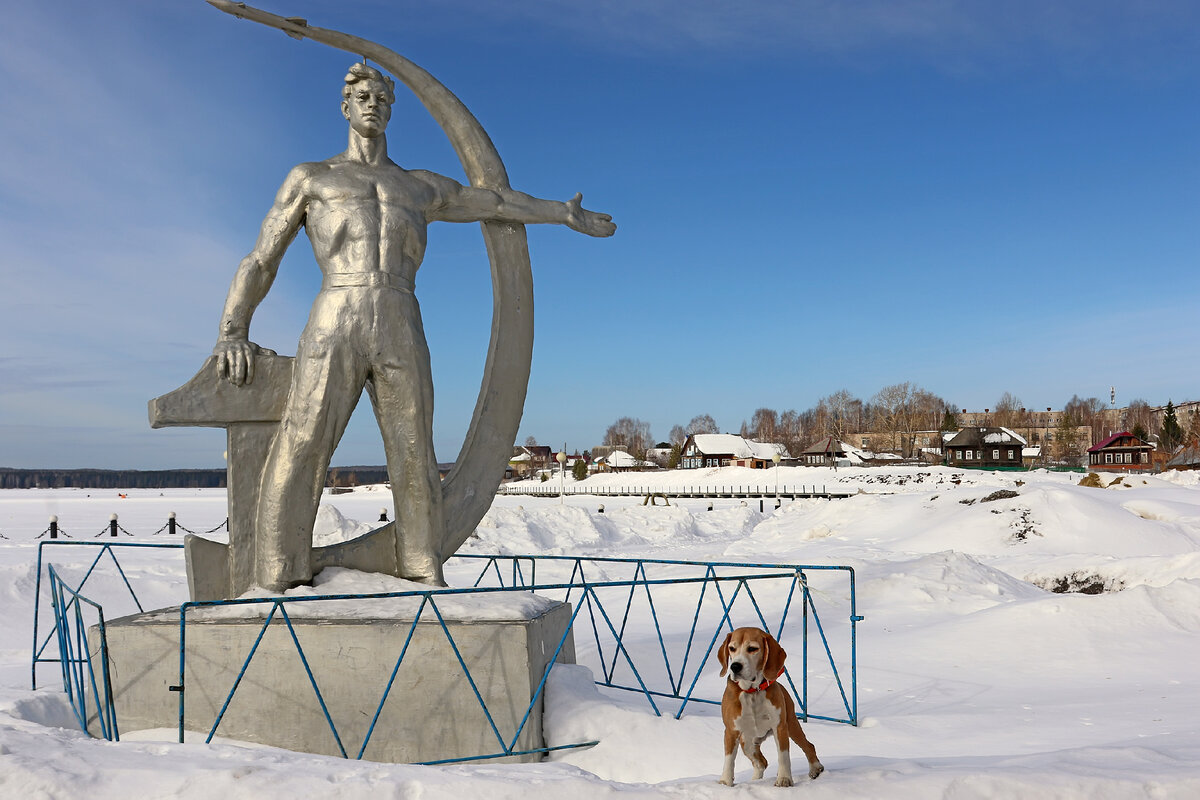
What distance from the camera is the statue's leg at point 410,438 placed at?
6.54 meters

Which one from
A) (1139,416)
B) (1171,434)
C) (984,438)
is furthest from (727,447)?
(1139,416)

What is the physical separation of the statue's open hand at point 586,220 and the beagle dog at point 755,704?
4.87 meters

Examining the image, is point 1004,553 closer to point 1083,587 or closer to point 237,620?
point 1083,587

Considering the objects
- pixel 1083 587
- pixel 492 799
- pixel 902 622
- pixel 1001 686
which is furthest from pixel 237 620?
pixel 1083 587

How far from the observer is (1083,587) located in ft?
44.0

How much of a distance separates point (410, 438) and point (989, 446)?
7022cm

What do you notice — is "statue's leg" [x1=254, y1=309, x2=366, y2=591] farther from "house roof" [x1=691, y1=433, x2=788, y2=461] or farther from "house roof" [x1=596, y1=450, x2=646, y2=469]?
"house roof" [x1=596, y1=450, x2=646, y2=469]

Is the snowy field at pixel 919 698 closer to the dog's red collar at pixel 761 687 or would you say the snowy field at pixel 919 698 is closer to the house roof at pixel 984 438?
the dog's red collar at pixel 761 687

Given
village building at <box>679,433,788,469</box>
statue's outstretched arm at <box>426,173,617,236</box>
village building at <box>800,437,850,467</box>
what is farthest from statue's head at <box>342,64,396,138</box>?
village building at <box>679,433,788,469</box>

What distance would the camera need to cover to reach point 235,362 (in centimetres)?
636

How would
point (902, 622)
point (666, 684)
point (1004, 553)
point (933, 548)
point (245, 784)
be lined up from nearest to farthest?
point (245, 784), point (666, 684), point (902, 622), point (1004, 553), point (933, 548)

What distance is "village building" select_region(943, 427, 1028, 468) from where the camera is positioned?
68000 millimetres

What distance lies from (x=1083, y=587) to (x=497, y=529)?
41.7 ft

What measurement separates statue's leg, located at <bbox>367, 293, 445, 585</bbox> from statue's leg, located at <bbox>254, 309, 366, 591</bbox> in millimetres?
266
